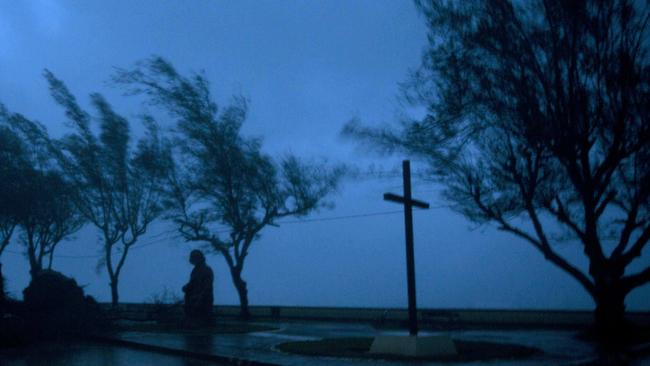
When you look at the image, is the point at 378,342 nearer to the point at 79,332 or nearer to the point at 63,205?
the point at 79,332

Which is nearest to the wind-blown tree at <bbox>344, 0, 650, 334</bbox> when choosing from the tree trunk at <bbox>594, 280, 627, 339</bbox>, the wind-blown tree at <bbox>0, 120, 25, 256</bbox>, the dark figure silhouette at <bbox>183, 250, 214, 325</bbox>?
the tree trunk at <bbox>594, 280, 627, 339</bbox>

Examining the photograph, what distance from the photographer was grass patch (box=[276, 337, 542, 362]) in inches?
547

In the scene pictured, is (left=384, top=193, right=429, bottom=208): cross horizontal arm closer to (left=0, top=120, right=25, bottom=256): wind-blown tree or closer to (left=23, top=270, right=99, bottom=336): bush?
(left=23, top=270, right=99, bottom=336): bush

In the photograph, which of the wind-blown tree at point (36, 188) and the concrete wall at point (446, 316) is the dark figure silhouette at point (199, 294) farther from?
the wind-blown tree at point (36, 188)

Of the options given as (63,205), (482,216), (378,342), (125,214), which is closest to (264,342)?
(378,342)

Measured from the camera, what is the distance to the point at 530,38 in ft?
61.6

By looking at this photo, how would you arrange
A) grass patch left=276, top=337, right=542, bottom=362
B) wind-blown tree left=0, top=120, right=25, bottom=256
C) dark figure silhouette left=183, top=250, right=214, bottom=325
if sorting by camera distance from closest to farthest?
grass patch left=276, top=337, right=542, bottom=362, dark figure silhouette left=183, top=250, right=214, bottom=325, wind-blown tree left=0, top=120, right=25, bottom=256

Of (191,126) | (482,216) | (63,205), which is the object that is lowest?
(482,216)

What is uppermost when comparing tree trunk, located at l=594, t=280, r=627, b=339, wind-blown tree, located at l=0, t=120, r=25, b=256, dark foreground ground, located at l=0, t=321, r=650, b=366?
wind-blown tree, located at l=0, t=120, r=25, b=256

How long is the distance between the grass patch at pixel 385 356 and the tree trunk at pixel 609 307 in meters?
3.82

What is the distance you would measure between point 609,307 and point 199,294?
14086 mm

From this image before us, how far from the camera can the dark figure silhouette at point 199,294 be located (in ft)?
87.0

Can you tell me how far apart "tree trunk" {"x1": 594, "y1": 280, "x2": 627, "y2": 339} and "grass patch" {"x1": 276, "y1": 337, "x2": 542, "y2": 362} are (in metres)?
3.82

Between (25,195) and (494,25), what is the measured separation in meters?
24.7
